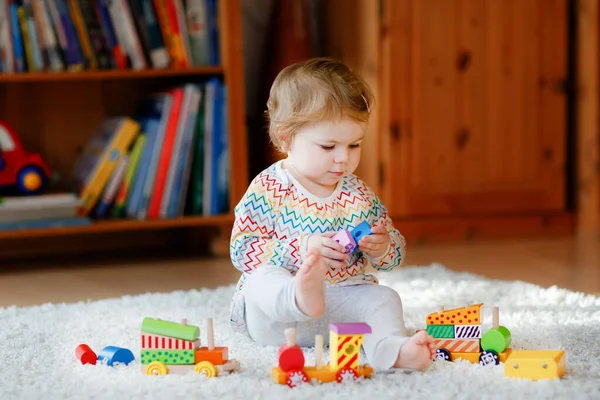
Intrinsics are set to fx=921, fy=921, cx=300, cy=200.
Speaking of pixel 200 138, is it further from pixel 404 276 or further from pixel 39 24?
pixel 404 276

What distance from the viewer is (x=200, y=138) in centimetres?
230

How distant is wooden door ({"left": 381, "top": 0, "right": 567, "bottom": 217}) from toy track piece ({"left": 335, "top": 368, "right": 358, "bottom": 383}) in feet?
4.53

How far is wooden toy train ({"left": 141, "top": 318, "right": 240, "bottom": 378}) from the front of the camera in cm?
114

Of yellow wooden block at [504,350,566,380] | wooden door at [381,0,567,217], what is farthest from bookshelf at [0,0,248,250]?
yellow wooden block at [504,350,566,380]

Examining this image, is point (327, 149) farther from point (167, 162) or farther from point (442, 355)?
point (167, 162)

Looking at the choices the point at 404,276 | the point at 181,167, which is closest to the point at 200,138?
the point at 181,167

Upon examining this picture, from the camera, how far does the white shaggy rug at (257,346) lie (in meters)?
1.06

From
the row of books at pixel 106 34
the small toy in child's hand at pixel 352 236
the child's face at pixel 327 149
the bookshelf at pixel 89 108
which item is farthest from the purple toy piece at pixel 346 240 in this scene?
the row of books at pixel 106 34

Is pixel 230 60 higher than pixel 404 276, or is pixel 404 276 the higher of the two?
pixel 230 60

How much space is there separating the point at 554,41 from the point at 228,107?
3.09 feet

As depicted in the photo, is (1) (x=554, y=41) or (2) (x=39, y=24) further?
(1) (x=554, y=41)

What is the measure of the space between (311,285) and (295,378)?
0.37 feet

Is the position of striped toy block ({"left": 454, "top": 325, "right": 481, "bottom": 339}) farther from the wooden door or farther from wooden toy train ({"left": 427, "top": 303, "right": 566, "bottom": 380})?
the wooden door

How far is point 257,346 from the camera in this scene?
131 cm
